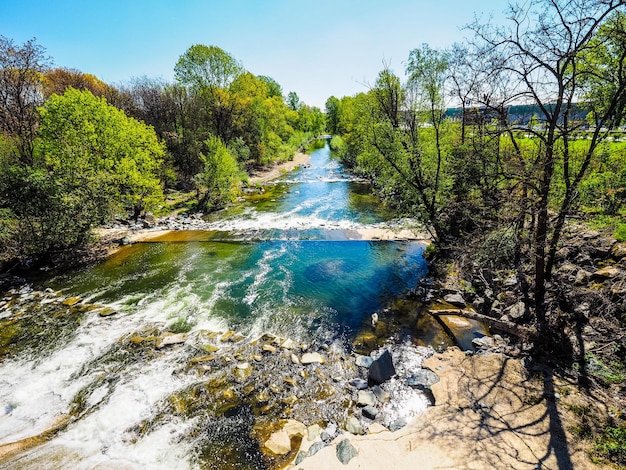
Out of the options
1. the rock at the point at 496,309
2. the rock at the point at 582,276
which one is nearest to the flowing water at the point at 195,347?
the rock at the point at 496,309

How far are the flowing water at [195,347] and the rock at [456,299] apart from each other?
4.75ft

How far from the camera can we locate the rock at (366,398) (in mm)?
6918

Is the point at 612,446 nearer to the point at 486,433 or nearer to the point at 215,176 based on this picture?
the point at 486,433

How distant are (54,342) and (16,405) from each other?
2.59m

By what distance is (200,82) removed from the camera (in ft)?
105

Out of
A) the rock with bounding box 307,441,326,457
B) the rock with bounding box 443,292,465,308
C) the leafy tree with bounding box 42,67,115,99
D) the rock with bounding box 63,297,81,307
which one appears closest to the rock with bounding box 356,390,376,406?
the rock with bounding box 307,441,326,457

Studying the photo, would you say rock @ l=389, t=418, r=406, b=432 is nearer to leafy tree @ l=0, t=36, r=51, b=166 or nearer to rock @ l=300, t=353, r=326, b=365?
rock @ l=300, t=353, r=326, b=365

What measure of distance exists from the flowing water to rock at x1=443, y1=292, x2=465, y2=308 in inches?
57.0

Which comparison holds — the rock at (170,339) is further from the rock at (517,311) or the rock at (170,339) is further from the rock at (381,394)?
the rock at (517,311)

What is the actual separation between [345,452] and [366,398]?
1624mm

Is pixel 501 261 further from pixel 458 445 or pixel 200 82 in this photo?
pixel 200 82

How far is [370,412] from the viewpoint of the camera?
6625mm

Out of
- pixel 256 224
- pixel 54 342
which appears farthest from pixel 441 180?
pixel 54 342

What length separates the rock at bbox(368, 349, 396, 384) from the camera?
7.55m
